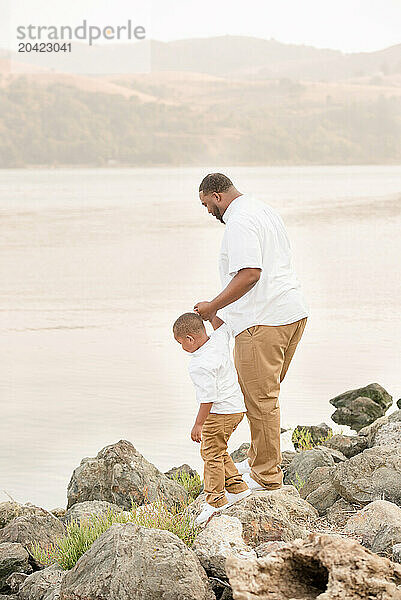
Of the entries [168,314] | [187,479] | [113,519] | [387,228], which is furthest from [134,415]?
[387,228]

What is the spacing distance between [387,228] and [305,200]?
Answer: 6155 mm

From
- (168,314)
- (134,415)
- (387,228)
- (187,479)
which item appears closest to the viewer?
(187,479)

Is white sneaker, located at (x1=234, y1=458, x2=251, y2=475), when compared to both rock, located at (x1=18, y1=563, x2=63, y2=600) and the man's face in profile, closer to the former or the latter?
rock, located at (x1=18, y1=563, x2=63, y2=600)

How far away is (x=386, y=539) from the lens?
4.30m

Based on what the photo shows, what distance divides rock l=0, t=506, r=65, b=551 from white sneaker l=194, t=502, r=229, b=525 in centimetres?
85

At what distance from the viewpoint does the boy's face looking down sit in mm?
4738

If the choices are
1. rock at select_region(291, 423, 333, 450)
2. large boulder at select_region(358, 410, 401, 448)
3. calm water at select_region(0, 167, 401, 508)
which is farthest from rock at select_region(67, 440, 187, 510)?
calm water at select_region(0, 167, 401, 508)

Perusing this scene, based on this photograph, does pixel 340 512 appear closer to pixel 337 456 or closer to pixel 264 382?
pixel 264 382

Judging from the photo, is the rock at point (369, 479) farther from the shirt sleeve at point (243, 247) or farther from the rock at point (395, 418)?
the rock at point (395, 418)

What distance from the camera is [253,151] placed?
3994 centimetres

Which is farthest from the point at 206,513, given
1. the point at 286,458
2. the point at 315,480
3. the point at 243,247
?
the point at 286,458

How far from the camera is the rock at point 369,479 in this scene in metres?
5.14

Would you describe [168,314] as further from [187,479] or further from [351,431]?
[187,479]

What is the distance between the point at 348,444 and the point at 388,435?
0.66m
